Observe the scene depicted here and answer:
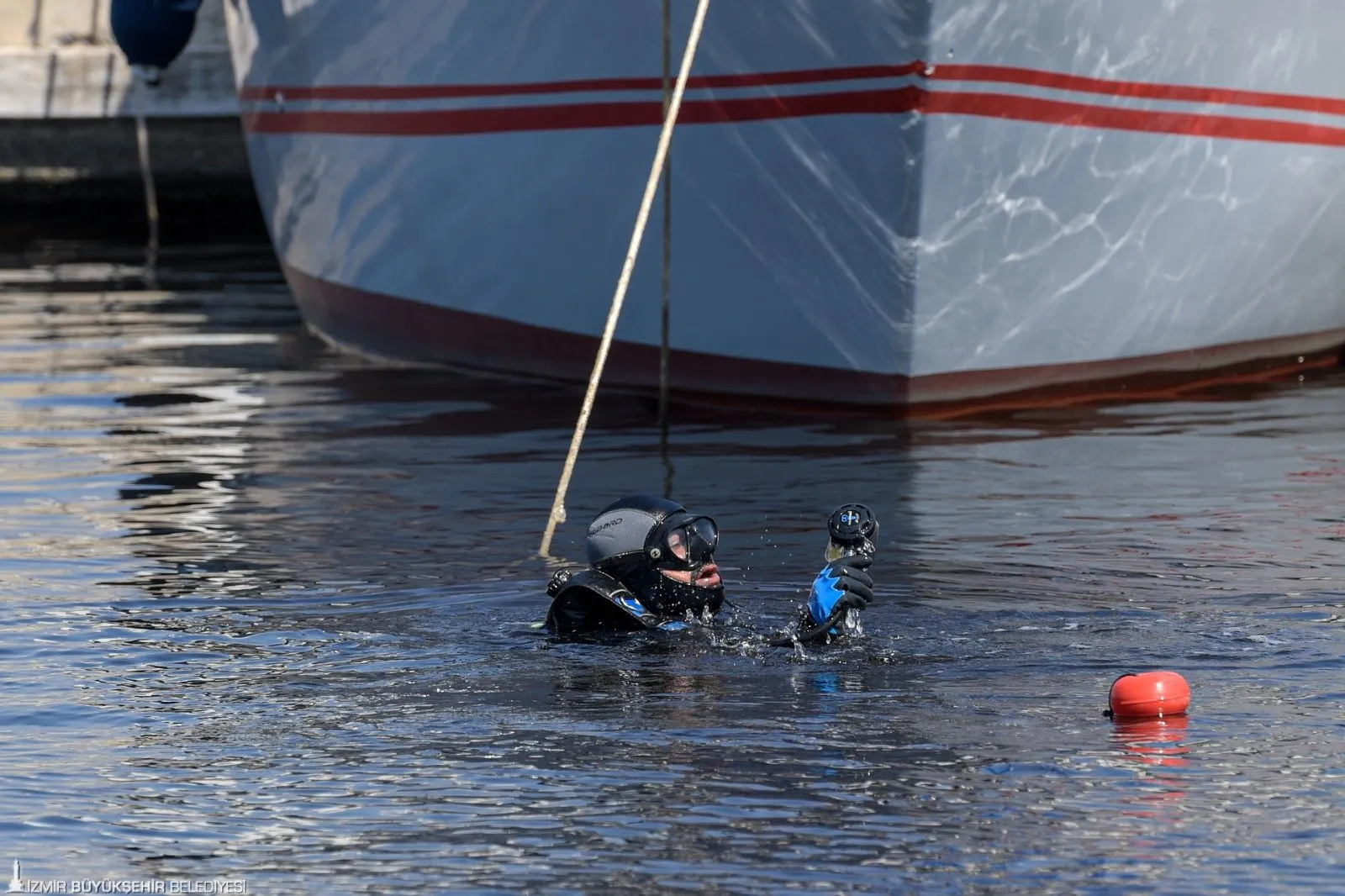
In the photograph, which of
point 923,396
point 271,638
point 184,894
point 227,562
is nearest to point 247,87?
point 923,396

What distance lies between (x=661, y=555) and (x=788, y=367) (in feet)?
19.0

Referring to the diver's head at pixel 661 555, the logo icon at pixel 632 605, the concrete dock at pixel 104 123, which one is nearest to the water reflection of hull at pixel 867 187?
the diver's head at pixel 661 555

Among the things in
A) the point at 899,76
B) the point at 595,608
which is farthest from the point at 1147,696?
the point at 899,76

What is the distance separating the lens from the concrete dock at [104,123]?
1172 inches

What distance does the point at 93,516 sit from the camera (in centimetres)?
1112

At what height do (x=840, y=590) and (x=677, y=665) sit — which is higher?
(x=840, y=590)

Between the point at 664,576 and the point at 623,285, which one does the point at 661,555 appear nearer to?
the point at 664,576

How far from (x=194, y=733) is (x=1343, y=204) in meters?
11.9

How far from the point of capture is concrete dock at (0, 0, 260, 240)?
29766mm

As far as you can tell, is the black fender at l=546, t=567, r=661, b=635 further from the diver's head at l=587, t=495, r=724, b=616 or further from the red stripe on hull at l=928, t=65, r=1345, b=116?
the red stripe on hull at l=928, t=65, r=1345, b=116

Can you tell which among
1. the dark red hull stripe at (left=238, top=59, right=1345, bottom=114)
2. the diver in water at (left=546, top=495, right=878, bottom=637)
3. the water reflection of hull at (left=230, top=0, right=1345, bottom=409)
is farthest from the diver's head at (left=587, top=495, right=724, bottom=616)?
the dark red hull stripe at (left=238, top=59, right=1345, bottom=114)

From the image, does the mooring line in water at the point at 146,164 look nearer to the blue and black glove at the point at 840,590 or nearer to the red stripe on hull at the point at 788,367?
the red stripe on hull at the point at 788,367

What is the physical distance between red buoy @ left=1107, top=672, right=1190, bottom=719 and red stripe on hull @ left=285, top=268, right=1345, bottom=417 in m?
6.65

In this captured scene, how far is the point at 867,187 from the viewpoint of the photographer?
516 inches
